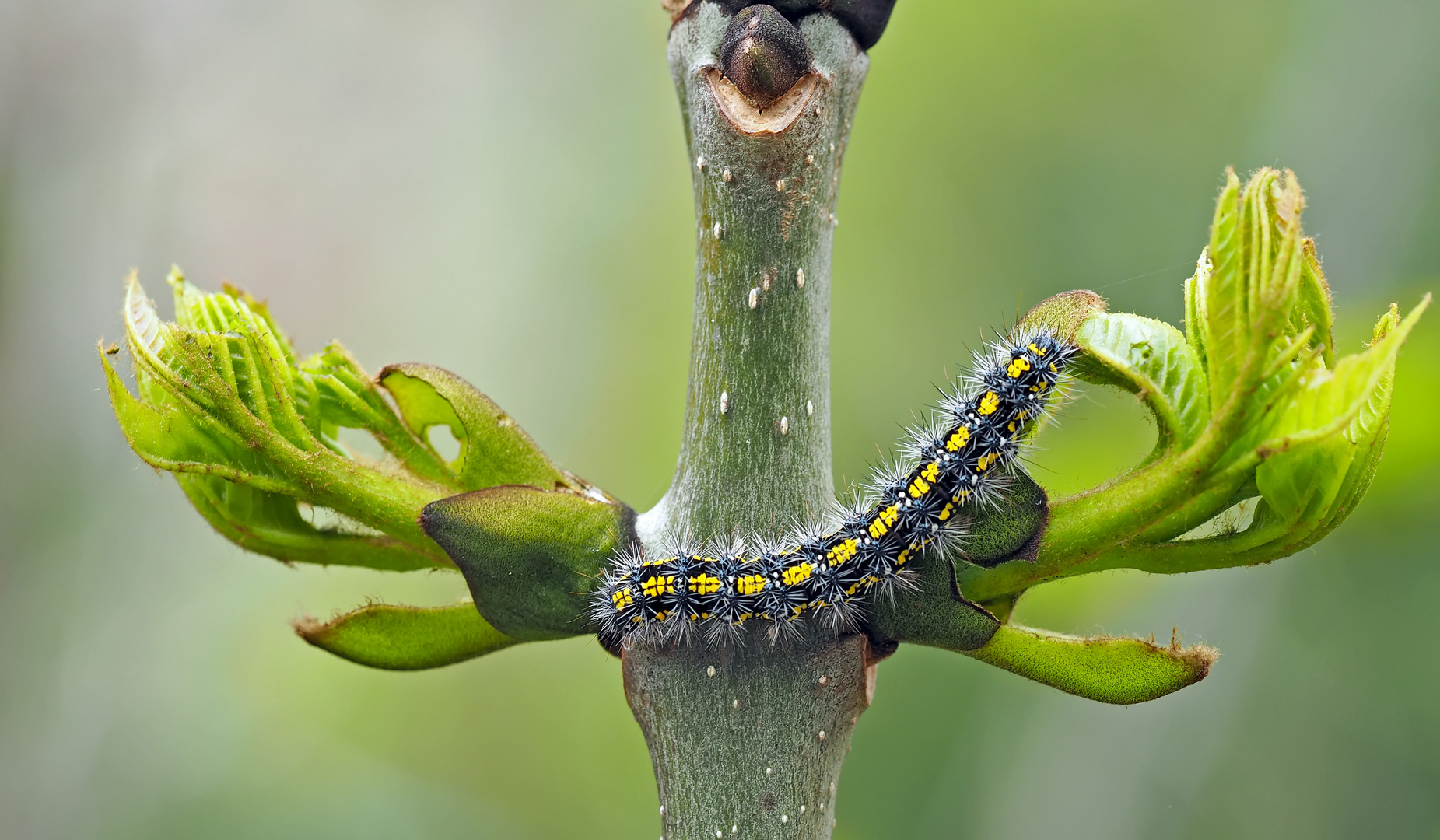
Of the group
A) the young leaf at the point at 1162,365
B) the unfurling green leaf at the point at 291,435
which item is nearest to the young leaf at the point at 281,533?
the unfurling green leaf at the point at 291,435

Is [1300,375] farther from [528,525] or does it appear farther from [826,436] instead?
[528,525]

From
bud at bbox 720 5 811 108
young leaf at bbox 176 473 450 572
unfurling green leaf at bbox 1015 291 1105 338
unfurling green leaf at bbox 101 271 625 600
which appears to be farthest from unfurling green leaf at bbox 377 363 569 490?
unfurling green leaf at bbox 1015 291 1105 338

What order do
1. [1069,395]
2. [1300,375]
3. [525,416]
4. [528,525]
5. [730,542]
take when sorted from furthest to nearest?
[525,416], [1069,395], [730,542], [528,525], [1300,375]

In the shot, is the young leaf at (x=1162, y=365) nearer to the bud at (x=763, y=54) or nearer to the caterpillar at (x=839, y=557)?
the caterpillar at (x=839, y=557)

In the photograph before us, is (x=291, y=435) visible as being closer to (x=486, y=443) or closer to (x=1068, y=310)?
(x=486, y=443)

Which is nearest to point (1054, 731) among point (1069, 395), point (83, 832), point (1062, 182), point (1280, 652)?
point (1280, 652)

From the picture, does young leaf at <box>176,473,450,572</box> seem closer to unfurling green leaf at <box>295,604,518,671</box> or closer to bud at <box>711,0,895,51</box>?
unfurling green leaf at <box>295,604,518,671</box>
